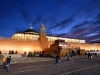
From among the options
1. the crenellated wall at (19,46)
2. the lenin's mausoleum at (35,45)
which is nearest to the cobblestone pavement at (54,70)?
the lenin's mausoleum at (35,45)

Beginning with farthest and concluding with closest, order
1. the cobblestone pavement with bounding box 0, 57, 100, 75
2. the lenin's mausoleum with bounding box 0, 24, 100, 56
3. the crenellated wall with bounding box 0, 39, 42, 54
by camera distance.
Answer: the crenellated wall with bounding box 0, 39, 42, 54 < the lenin's mausoleum with bounding box 0, 24, 100, 56 < the cobblestone pavement with bounding box 0, 57, 100, 75

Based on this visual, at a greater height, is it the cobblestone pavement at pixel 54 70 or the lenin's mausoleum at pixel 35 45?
the lenin's mausoleum at pixel 35 45

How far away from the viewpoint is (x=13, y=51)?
45.1m

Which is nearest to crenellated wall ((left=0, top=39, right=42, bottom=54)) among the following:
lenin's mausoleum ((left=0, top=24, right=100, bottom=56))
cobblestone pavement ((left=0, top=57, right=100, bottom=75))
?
lenin's mausoleum ((left=0, top=24, right=100, bottom=56))

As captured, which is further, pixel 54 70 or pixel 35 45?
pixel 35 45

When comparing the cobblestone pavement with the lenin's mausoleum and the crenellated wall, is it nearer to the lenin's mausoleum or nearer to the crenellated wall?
the lenin's mausoleum

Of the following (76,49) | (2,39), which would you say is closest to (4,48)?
(2,39)

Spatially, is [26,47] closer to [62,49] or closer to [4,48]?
[4,48]

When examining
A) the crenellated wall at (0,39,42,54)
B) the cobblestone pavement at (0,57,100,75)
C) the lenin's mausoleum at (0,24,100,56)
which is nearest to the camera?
the cobblestone pavement at (0,57,100,75)

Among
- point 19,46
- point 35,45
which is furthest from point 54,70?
point 35,45

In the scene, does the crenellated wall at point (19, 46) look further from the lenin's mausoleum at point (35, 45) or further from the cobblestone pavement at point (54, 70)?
the cobblestone pavement at point (54, 70)

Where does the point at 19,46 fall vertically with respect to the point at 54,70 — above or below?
above

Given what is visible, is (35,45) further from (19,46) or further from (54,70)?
(54,70)

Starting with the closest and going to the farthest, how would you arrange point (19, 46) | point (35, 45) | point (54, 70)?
point (54, 70), point (19, 46), point (35, 45)
